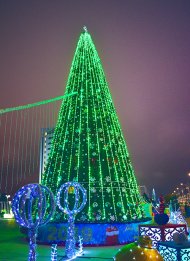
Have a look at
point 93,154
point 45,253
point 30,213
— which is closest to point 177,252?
point 30,213

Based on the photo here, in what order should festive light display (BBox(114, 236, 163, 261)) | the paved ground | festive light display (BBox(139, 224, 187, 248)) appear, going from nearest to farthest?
1. festive light display (BBox(114, 236, 163, 261))
2. festive light display (BBox(139, 224, 187, 248))
3. the paved ground

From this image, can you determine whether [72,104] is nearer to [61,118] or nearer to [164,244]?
[61,118]

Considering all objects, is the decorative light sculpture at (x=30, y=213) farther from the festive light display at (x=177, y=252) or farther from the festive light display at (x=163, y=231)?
the festive light display at (x=177, y=252)

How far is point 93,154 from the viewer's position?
1078 cm

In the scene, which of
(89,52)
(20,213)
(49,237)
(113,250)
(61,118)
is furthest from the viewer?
(89,52)

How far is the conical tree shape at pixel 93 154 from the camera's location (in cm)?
1013

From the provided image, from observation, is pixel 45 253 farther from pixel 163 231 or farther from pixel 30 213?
pixel 163 231

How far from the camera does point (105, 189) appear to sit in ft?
33.8

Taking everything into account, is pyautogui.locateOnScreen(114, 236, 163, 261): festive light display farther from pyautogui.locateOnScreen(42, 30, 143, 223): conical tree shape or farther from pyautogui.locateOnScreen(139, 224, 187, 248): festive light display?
pyautogui.locateOnScreen(42, 30, 143, 223): conical tree shape

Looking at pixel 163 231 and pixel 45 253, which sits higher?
pixel 163 231

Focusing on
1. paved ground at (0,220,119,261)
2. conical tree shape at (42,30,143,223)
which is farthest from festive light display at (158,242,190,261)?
conical tree shape at (42,30,143,223)

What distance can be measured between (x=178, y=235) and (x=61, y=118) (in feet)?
27.1

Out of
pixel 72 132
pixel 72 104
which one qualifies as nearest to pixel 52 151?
pixel 72 132

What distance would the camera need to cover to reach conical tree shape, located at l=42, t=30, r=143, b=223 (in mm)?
10133
